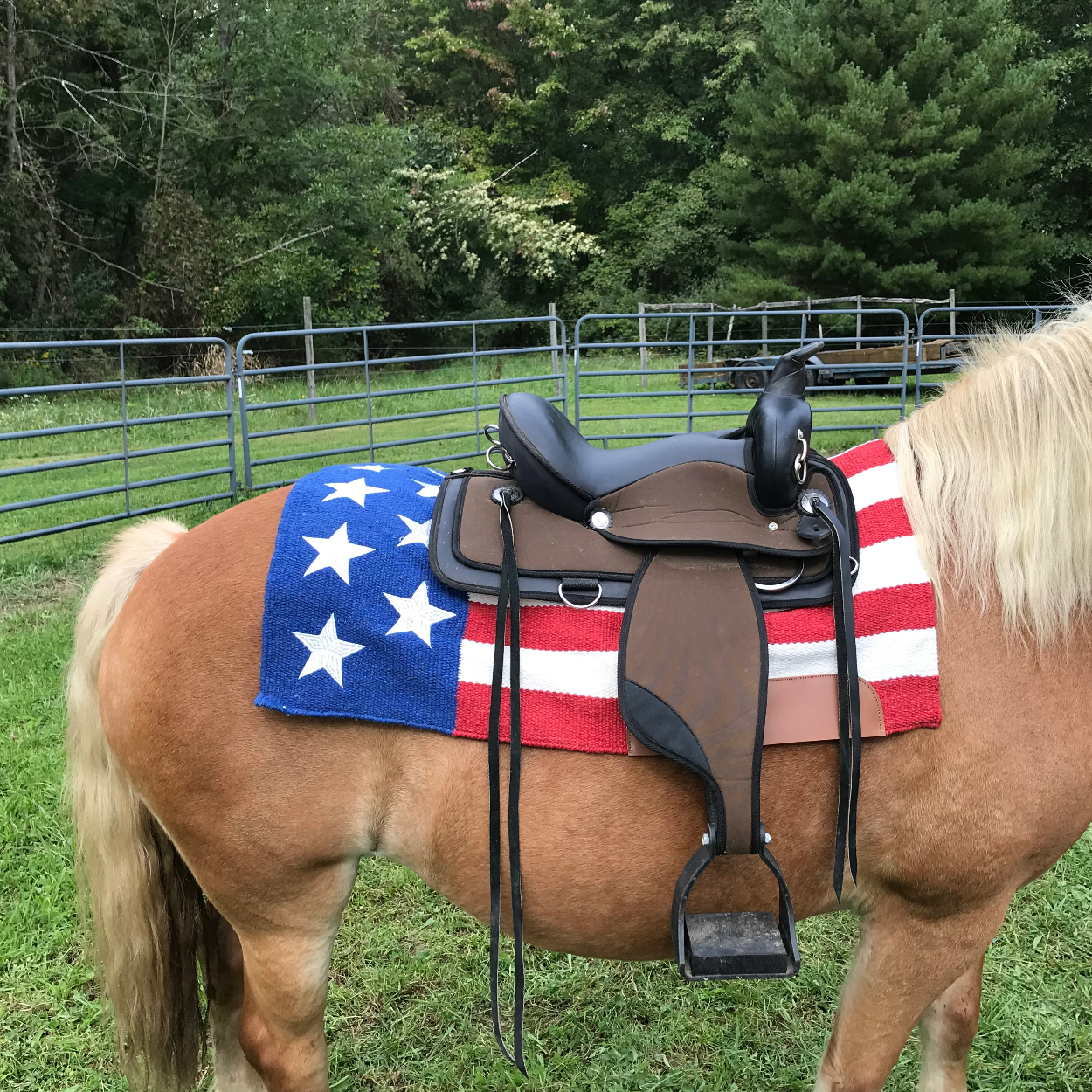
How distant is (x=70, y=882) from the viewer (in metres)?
2.57

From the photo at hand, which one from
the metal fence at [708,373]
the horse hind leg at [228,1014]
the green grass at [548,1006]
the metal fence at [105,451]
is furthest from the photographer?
the metal fence at [708,373]

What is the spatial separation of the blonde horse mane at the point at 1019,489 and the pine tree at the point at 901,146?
1792 cm

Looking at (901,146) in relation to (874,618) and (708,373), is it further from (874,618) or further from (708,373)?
(874,618)

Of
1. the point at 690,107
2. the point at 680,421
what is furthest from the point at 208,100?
the point at 690,107

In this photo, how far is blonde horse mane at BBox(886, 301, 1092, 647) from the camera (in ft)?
4.46

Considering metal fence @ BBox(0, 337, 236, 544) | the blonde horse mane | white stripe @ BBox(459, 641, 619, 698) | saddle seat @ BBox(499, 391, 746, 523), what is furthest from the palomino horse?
metal fence @ BBox(0, 337, 236, 544)

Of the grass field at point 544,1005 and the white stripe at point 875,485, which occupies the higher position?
the white stripe at point 875,485

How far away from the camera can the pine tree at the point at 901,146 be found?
1720 centimetres

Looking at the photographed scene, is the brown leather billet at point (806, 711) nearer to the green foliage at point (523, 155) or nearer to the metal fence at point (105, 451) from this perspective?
the metal fence at point (105, 451)

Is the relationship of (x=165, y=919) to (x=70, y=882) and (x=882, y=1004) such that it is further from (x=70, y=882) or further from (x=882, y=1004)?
(x=882, y=1004)

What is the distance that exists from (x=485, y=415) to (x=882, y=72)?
14876 mm

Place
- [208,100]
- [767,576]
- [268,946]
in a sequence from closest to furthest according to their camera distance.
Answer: [767,576] < [268,946] < [208,100]

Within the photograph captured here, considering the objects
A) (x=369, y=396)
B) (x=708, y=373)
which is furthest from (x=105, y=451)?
(x=708, y=373)

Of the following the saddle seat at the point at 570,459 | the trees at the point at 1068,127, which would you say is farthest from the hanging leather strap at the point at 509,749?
the trees at the point at 1068,127
